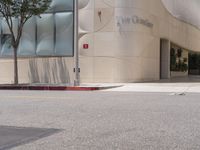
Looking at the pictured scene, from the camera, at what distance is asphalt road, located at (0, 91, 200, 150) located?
7.49m

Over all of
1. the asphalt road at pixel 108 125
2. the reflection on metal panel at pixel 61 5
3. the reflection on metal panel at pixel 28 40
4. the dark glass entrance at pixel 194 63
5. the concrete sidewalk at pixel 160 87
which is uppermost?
the reflection on metal panel at pixel 61 5

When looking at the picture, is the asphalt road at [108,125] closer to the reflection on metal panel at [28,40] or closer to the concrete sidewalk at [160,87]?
the concrete sidewalk at [160,87]

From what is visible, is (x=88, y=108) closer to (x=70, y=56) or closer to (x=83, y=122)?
(x=83, y=122)

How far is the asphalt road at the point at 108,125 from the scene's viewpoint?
749cm

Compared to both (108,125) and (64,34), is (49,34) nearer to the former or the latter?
(64,34)

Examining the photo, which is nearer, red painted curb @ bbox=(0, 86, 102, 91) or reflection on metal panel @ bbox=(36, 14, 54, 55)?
red painted curb @ bbox=(0, 86, 102, 91)

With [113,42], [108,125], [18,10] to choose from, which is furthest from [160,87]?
[108,125]

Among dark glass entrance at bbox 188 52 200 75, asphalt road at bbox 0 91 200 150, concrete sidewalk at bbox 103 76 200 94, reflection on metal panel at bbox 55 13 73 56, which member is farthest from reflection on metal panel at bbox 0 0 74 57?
dark glass entrance at bbox 188 52 200 75

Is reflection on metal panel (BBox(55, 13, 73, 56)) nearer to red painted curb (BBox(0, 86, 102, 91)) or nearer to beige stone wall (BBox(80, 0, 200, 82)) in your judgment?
beige stone wall (BBox(80, 0, 200, 82))

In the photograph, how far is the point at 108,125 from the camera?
9656 mm

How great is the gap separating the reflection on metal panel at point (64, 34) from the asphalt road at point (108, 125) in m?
15.6

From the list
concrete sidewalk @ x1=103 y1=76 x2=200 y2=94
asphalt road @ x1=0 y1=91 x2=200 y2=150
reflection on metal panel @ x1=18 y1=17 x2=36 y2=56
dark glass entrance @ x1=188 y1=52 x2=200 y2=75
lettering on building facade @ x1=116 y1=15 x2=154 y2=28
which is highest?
lettering on building facade @ x1=116 y1=15 x2=154 y2=28

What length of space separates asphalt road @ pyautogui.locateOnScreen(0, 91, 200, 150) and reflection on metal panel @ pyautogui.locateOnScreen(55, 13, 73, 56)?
15.6m

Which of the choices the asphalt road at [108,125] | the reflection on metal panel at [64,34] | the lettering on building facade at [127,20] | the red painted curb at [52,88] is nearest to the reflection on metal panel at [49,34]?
the reflection on metal panel at [64,34]
